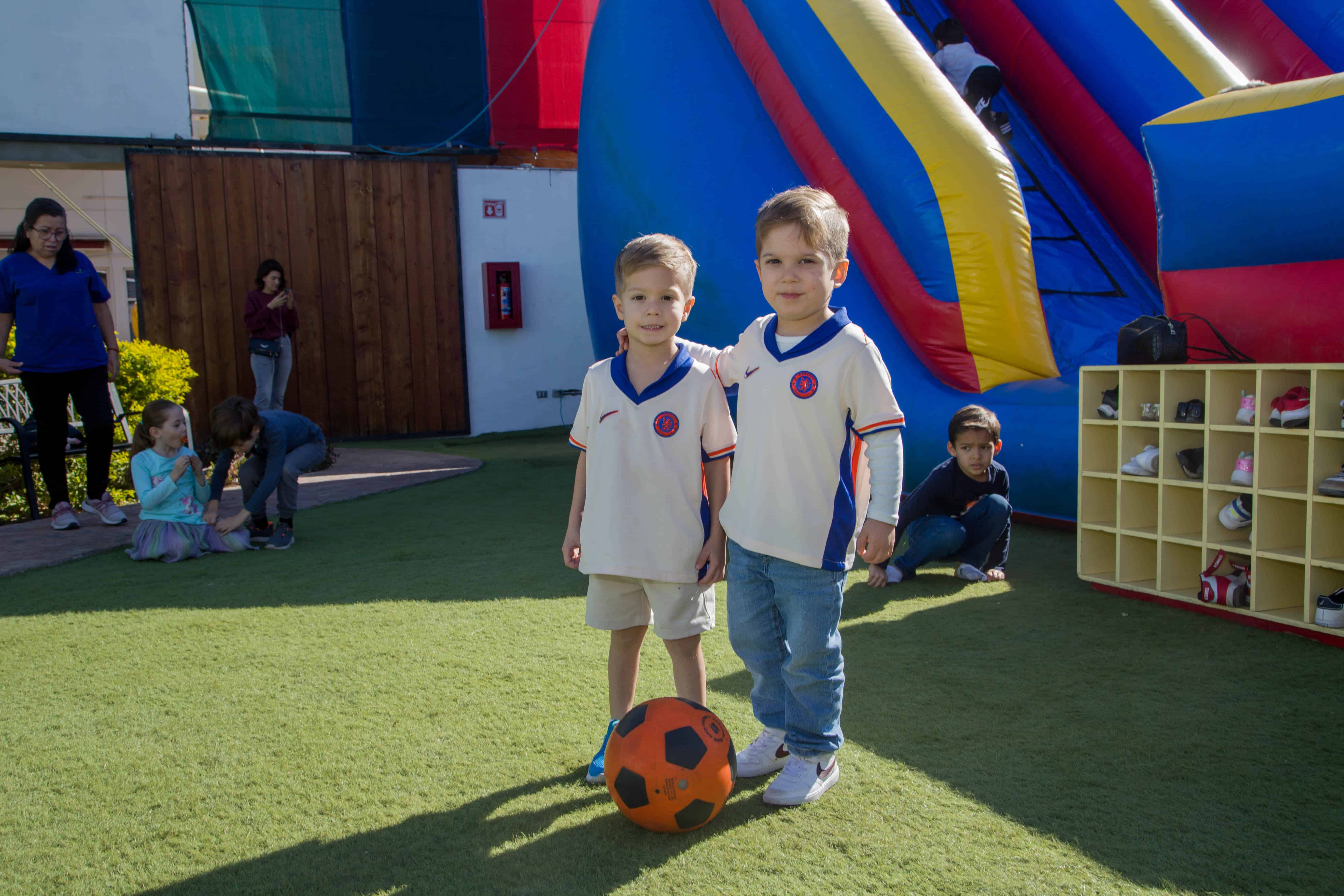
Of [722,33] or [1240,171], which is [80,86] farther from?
[1240,171]

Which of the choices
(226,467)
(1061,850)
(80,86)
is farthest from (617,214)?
(80,86)

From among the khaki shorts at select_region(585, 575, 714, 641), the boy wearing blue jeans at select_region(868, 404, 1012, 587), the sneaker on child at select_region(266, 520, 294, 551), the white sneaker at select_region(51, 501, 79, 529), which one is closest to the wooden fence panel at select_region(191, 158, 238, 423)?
the white sneaker at select_region(51, 501, 79, 529)

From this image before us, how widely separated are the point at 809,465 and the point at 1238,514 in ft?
6.49

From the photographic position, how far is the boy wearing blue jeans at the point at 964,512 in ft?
12.3

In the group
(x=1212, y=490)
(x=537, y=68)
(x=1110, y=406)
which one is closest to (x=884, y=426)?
(x=1212, y=490)

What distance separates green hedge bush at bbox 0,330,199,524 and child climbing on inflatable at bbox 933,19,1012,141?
485 centimetres

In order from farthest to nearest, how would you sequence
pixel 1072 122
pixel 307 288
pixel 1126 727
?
pixel 307 288
pixel 1072 122
pixel 1126 727

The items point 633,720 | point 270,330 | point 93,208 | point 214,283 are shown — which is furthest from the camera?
point 93,208

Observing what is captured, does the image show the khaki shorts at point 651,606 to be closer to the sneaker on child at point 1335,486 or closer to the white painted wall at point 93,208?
the sneaker on child at point 1335,486

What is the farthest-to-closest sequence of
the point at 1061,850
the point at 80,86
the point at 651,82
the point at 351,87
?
1. the point at 351,87
2. the point at 80,86
3. the point at 651,82
4. the point at 1061,850

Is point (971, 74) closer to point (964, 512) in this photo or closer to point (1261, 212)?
point (1261, 212)

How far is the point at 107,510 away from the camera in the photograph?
4980 millimetres

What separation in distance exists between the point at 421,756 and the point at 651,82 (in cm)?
446

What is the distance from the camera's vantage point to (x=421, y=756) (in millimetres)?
2270
